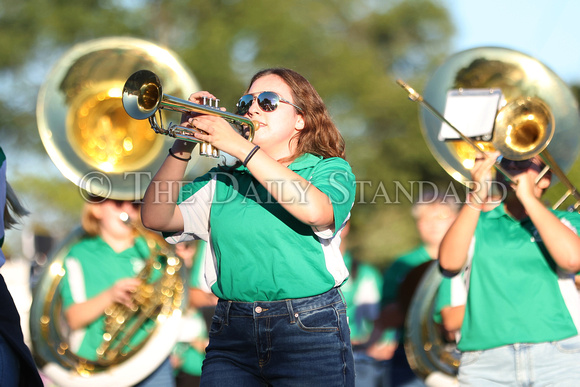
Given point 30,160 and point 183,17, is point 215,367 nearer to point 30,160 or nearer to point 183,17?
point 30,160

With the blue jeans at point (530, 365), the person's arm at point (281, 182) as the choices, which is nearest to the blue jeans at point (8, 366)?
the person's arm at point (281, 182)

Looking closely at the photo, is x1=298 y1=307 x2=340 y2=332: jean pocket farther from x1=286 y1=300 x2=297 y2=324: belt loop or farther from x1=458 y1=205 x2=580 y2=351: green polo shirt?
x1=458 y1=205 x2=580 y2=351: green polo shirt

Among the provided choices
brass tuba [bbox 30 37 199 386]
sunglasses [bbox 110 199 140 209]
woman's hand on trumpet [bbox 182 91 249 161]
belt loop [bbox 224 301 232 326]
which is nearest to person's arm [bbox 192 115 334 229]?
woman's hand on trumpet [bbox 182 91 249 161]

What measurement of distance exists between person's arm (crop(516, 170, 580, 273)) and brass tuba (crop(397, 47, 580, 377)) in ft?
0.73

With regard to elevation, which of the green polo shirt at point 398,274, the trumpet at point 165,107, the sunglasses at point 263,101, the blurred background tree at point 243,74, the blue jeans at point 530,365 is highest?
the blurred background tree at point 243,74

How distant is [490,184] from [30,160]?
12108mm

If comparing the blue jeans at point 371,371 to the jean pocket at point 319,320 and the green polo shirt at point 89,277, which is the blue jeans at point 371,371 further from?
the jean pocket at point 319,320

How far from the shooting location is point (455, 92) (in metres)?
4.18

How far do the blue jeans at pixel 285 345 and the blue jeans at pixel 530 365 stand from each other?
95 centimetres

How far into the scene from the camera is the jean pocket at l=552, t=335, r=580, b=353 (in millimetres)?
3217

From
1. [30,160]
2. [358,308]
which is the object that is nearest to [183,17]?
[30,160]

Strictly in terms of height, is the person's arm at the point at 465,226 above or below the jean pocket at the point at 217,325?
above

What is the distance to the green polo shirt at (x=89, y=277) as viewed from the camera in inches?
182

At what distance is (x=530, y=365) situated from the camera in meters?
3.20
